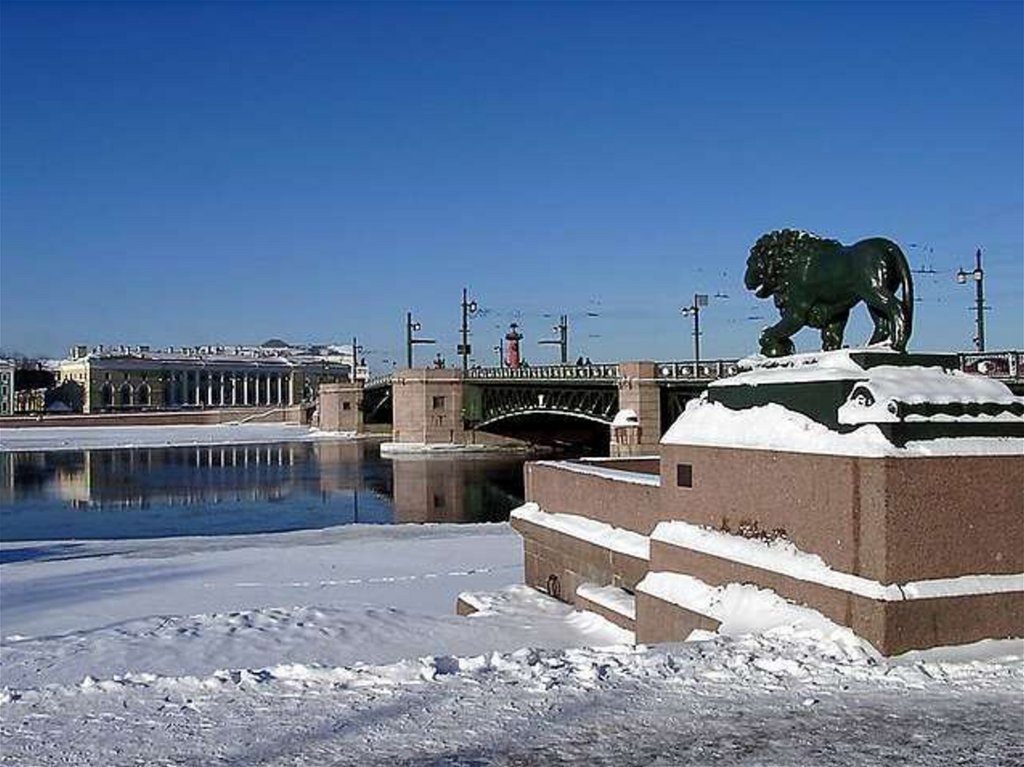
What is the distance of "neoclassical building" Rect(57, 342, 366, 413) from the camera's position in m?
130

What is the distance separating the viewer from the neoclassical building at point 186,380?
130 m

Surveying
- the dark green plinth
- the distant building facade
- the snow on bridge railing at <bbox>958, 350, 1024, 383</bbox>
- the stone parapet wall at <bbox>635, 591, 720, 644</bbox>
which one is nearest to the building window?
the dark green plinth

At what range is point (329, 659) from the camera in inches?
384

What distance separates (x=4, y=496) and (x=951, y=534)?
3661 cm

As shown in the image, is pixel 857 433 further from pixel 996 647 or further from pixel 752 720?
pixel 752 720

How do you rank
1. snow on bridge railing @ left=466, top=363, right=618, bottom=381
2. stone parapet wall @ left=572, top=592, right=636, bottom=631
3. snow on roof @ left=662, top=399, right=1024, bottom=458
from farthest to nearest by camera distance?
snow on bridge railing @ left=466, top=363, right=618, bottom=381 → stone parapet wall @ left=572, top=592, right=636, bottom=631 → snow on roof @ left=662, top=399, right=1024, bottom=458

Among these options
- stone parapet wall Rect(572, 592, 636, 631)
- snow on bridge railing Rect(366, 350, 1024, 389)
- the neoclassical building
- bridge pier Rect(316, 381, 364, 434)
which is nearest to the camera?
stone parapet wall Rect(572, 592, 636, 631)

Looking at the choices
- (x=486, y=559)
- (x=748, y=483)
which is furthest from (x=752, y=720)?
(x=486, y=559)

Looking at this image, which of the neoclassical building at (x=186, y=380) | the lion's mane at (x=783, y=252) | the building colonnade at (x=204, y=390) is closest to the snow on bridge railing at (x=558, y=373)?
the lion's mane at (x=783, y=252)

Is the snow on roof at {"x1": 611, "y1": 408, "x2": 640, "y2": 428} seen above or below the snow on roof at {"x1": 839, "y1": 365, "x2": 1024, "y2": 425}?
below

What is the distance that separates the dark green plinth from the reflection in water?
20793 millimetres

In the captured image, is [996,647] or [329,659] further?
[329,659]

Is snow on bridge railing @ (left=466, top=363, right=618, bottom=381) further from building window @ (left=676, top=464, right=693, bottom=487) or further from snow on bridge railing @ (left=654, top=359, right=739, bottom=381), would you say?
building window @ (left=676, top=464, right=693, bottom=487)

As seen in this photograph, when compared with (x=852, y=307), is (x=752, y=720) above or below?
below
